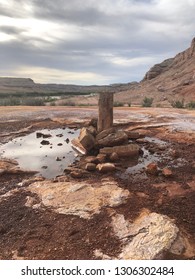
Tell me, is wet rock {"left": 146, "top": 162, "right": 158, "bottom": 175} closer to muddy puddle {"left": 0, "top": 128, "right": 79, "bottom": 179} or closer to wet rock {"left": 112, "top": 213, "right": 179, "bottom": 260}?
muddy puddle {"left": 0, "top": 128, "right": 79, "bottom": 179}

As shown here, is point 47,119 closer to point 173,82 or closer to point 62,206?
point 62,206

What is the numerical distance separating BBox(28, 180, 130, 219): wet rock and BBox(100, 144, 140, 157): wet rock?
5.35 ft

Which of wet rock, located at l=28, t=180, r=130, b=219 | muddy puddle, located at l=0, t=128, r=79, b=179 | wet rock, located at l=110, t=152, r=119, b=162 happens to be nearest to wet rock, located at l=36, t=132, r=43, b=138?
muddy puddle, located at l=0, t=128, r=79, b=179

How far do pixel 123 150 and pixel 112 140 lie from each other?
0.47m

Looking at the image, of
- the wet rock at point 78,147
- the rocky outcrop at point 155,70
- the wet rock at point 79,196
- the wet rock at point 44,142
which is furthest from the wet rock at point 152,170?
the rocky outcrop at point 155,70

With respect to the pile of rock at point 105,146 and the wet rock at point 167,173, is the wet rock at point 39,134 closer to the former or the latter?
the pile of rock at point 105,146

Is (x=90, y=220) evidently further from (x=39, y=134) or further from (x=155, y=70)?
(x=155, y=70)

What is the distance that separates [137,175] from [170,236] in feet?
7.60

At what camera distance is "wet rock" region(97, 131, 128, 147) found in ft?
25.0

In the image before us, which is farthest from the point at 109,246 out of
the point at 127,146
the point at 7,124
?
the point at 7,124

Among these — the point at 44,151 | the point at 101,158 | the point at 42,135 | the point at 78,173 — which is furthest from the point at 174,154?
the point at 42,135

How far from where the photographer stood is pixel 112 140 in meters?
7.61

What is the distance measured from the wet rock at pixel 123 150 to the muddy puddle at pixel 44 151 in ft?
2.29

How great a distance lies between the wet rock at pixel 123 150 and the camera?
7.18 meters
